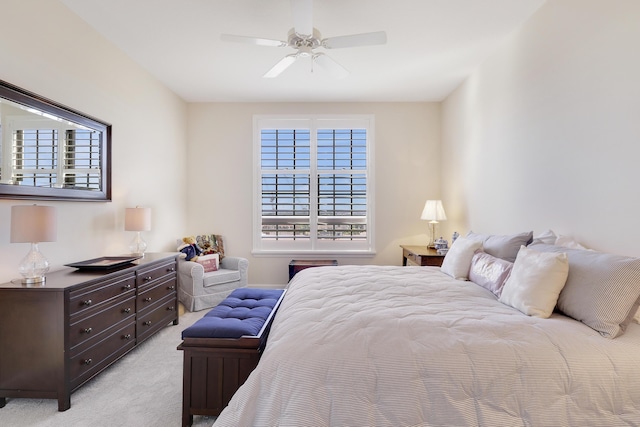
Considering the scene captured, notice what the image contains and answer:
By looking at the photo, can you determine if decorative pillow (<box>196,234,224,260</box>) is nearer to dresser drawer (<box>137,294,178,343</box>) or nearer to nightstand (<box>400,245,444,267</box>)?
dresser drawer (<box>137,294,178,343</box>)

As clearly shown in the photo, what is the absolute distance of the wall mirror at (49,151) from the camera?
80.8 inches

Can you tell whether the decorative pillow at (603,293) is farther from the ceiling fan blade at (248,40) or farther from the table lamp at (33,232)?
the table lamp at (33,232)

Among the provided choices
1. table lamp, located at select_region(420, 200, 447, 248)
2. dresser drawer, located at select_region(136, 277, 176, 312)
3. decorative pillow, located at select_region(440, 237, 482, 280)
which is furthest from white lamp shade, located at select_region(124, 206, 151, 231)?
table lamp, located at select_region(420, 200, 447, 248)

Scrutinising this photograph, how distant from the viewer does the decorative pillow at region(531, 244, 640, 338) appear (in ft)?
4.54

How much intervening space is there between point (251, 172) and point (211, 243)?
1238mm

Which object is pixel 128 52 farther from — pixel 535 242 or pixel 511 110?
pixel 535 242

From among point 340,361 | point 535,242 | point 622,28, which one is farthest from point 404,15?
point 340,361

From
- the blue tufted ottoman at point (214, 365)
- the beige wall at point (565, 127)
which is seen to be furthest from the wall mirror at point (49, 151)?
the beige wall at point (565, 127)

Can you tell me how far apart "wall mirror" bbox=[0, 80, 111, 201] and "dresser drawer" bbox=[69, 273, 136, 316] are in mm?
780

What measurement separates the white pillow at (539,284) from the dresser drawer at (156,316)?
Result: 2.89 meters

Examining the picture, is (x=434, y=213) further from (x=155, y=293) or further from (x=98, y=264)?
(x=98, y=264)

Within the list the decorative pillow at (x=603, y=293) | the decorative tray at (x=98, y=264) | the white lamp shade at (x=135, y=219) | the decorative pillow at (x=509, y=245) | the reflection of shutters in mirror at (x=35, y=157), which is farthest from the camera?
the white lamp shade at (x=135, y=219)

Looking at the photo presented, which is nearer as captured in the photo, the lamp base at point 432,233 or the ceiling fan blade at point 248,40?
the ceiling fan blade at point 248,40

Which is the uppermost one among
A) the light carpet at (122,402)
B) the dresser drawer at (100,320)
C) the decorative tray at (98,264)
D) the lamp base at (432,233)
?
the lamp base at (432,233)
